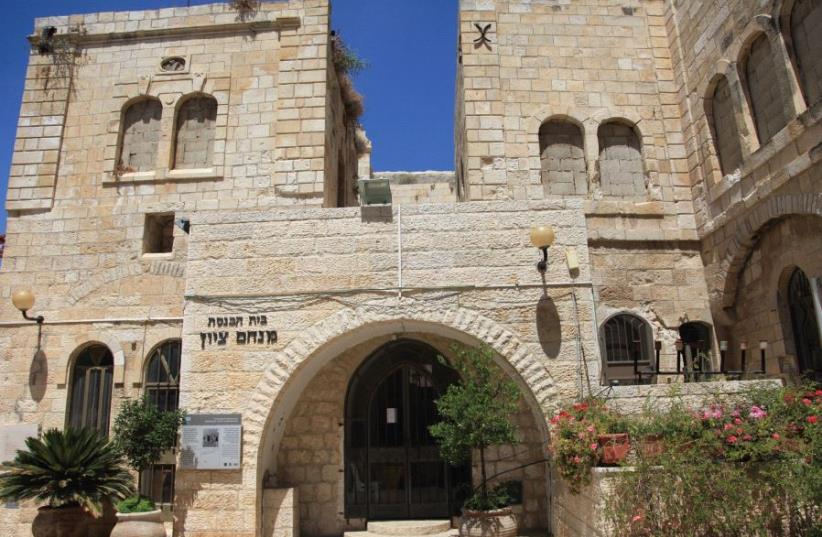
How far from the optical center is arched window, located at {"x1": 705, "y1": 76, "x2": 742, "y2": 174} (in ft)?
33.1

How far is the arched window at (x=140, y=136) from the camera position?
1136 centimetres

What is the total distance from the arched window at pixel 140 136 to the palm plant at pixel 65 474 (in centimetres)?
554

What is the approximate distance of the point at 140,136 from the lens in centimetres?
1155

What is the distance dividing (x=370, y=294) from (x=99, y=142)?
22.2ft

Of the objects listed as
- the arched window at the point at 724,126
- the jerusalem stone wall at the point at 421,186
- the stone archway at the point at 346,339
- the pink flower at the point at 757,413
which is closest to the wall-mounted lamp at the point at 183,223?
the stone archway at the point at 346,339

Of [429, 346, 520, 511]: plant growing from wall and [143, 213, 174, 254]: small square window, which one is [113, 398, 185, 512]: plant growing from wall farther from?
[143, 213, 174, 254]: small square window

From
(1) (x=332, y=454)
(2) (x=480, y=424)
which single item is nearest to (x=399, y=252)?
(2) (x=480, y=424)

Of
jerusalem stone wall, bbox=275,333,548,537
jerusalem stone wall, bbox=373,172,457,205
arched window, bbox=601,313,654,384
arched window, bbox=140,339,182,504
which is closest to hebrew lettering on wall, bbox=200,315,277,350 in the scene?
jerusalem stone wall, bbox=275,333,548,537

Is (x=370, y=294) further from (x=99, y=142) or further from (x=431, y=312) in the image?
(x=99, y=142)

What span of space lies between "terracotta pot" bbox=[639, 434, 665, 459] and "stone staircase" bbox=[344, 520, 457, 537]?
3040 mm

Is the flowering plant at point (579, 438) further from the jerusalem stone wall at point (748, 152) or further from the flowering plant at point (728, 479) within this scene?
the jerusalem stone wall at point (748, 152)

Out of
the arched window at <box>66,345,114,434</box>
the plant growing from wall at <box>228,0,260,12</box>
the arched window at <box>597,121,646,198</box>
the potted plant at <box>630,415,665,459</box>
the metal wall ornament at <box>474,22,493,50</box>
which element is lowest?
the potted plant at <box>630,415,665,459</box>

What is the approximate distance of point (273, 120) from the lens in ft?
36.9

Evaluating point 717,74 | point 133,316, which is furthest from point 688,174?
point 133,316
